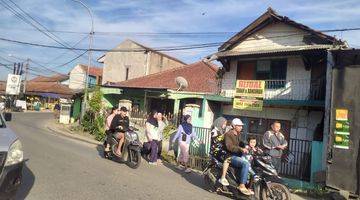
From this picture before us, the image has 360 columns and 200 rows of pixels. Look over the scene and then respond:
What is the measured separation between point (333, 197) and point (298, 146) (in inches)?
151

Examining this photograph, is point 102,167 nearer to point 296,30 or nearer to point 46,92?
point 296,30

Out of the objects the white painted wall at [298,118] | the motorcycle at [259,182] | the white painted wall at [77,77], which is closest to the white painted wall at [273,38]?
the white painted wall at [298,118]

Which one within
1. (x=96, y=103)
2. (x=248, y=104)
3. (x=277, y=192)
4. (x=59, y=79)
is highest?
(x=59, y=79)

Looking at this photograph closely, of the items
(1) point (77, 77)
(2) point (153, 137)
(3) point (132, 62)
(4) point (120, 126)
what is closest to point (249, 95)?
(2) point (153, 137)

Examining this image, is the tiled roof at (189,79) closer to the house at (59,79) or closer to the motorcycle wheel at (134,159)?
→ the motorcycle wheel at (134,159)

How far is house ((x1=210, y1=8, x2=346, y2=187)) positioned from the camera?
64.2 feet

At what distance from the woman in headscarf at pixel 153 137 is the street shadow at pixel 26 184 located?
4443 mm

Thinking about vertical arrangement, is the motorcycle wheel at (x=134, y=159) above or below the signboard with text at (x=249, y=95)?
below

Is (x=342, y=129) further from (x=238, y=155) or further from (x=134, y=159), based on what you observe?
(x=134, y=159)

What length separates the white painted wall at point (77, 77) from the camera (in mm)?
65688

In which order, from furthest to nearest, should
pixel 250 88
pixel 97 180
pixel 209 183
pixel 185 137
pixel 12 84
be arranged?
pixel 12 84, pixel 250 88, pixel 185 137, pixel 209 183, pixel 97 180

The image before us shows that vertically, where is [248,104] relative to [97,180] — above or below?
above

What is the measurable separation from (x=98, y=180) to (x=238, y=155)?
3.10 m

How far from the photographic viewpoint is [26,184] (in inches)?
353
